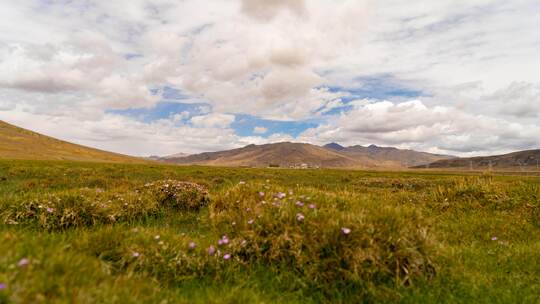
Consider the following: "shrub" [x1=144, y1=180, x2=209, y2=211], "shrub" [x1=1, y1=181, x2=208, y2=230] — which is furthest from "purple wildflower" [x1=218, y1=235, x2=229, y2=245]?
"shrub" [x1=144, y1=180, x2=209, y2=211]

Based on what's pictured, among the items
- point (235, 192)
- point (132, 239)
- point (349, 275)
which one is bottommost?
point (349, 275)

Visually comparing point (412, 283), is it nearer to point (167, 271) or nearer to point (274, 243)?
point (274, 243)

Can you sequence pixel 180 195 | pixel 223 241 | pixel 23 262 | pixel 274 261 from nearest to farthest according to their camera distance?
pixel 23 262
pixel 274 261
pixel 223 241
pixel 180 195

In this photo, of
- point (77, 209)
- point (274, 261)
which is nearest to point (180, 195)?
point (77, 209)

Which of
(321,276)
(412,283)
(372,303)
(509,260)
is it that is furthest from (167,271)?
(509,260)

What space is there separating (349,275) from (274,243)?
1289 mm

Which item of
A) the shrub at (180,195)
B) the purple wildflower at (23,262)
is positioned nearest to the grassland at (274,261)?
the purple wildflower at (23,262)

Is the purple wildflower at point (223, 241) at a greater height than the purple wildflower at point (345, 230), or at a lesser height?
lesser

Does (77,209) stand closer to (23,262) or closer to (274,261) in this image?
(23,262)

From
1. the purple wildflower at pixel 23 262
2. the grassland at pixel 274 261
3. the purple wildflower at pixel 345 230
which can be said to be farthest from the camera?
the purple wildflower at pixel 345 230

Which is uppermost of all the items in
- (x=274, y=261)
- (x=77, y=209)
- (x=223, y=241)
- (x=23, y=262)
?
(x=23, y=262)

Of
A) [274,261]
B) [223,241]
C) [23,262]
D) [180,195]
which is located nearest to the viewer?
[23,262]

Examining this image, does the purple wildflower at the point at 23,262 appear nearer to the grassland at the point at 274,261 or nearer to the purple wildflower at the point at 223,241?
the grassland at the point at 274,261

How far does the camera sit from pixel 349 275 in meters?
4.62
